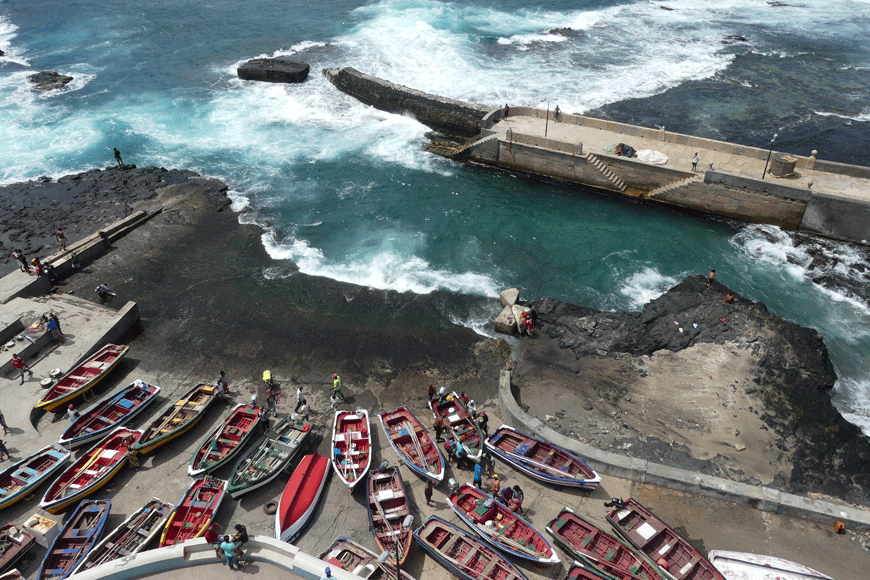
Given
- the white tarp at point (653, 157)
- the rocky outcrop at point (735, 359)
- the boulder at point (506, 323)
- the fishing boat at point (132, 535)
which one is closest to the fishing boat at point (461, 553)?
the rocky outcrop at point (735, 359)

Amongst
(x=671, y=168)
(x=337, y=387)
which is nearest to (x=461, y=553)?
(x=337, y=387)

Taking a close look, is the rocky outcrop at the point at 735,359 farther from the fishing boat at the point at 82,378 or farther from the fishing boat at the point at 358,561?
the fishing boat at the point at 82,378

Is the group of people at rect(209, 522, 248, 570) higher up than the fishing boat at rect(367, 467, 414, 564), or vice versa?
the group of people at rect(209, 522, 248, 570)

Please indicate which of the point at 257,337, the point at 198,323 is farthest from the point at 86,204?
the point at 257,337

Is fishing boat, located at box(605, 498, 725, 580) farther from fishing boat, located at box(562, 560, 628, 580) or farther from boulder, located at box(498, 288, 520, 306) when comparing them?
boulder, located at box(498, 288, 520, 306)

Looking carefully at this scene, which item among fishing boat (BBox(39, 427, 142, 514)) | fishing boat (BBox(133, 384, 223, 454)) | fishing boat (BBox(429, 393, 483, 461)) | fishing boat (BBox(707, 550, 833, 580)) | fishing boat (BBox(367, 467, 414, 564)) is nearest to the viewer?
fishing boat (BBox(707, 550, 833, 580))

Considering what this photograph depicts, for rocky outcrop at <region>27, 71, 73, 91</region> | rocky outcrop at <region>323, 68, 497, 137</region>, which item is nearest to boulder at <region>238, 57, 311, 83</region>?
rocky outcrop at <region>323, 68, 497, 137</region>
